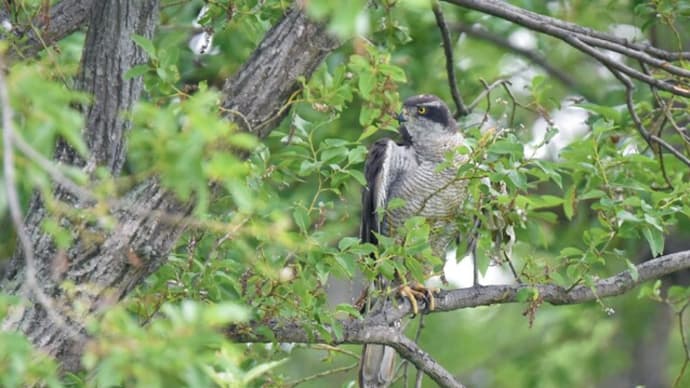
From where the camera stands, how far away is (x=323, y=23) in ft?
13.0

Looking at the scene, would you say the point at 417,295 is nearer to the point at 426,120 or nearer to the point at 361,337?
the point at 361,337

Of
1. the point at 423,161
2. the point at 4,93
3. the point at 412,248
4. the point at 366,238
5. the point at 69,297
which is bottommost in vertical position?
the point at 69,297

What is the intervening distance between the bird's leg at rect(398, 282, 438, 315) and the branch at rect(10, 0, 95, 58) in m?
1.90

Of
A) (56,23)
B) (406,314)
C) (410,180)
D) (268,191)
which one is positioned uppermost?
(410,180)

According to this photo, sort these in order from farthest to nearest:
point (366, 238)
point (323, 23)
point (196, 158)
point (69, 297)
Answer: point (366, 238), point (323, 23), point (69, 297), point (196, 158)

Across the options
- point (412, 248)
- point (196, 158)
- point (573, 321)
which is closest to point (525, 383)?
point (573, 321)

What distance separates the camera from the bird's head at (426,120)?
6.17 metres

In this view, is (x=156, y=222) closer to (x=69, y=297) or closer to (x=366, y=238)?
(x=69, y=297)

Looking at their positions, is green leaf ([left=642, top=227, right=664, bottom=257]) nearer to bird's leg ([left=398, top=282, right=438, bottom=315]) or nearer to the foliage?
the foliage

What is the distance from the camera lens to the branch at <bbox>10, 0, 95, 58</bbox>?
4.37 metres

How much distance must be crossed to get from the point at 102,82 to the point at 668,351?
28.0ft

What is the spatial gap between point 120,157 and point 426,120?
2429 millimetres

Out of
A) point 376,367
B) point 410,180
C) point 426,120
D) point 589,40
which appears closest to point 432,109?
point 426,120

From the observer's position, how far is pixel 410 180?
6.07 meters
